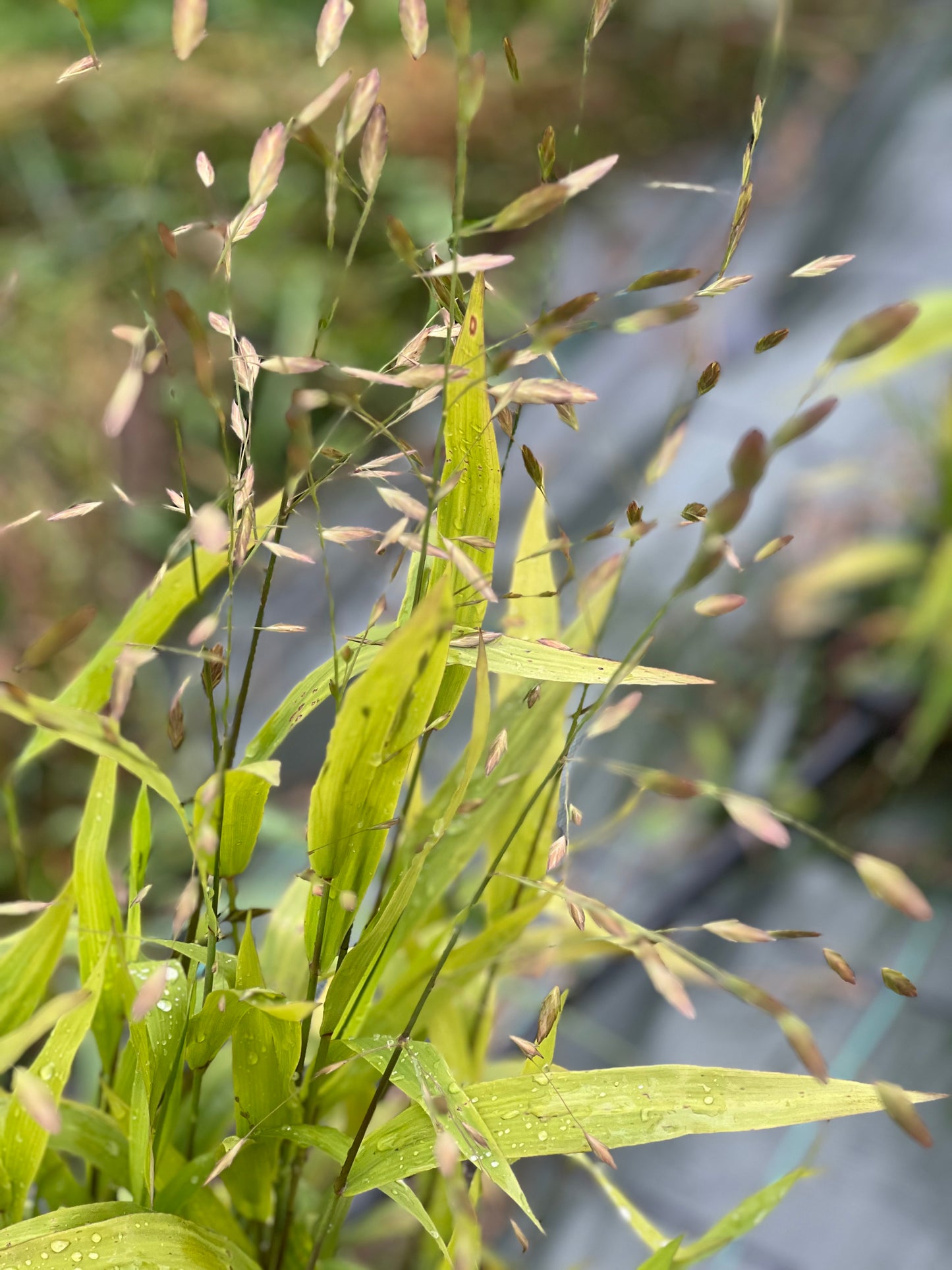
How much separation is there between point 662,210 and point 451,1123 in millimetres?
2035

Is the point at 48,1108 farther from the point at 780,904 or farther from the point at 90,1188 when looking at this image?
the point at 780,904

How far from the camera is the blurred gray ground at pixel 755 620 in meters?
0.85

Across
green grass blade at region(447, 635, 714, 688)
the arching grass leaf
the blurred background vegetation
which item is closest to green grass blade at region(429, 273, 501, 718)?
green grass blade at region(447, 635, 714, 688)

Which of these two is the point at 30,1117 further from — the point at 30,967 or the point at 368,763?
the point at 368,763

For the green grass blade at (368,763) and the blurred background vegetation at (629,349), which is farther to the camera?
the blurred background vegetation at (629,349)

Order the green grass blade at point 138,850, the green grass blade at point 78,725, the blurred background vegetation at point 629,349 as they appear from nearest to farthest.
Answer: the green grass blade at point 78,725 → the green grass blade at point 138,850 → the blurred background vegetation at point 629,349

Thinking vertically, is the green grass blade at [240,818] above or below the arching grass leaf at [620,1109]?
above

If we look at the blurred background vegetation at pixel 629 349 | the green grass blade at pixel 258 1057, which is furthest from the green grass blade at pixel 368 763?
the blurred background vegetation at pixel 629 349

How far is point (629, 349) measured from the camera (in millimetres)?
1709

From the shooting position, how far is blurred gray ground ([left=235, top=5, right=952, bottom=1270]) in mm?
847

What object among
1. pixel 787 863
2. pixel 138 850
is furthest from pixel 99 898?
pixel 787 863

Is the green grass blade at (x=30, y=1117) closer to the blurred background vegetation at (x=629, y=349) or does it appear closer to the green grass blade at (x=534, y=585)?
the green grass blade at (x=534, y=585)

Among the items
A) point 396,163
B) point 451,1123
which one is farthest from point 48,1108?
point 396,163

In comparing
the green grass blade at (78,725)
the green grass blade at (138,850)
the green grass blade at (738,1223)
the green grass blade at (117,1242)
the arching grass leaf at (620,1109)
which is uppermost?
the green grass blade at (78,725)
